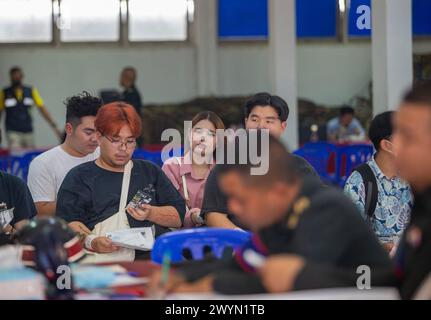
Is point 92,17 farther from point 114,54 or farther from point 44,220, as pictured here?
point 44,220

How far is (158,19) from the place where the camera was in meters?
17.2

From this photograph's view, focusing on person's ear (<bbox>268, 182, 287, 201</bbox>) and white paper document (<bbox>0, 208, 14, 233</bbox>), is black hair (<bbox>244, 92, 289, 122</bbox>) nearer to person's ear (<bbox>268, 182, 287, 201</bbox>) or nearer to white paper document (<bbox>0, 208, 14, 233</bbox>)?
white paper document (<bbox>0, 208, 14, 233</bbox>)

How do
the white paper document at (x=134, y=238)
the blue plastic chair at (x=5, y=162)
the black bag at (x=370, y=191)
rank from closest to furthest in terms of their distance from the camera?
the white paper document at (x=134, y=238)
the black bag at (x=370, y=191)
the blue plastic chair at (x=5, y=162)

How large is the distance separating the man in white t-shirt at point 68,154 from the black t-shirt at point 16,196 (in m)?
0.79

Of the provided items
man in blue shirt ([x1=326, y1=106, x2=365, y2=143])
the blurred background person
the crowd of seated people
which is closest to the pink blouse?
the crowd of seated people

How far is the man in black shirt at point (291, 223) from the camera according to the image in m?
2.18

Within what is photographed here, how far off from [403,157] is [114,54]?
1516 cm

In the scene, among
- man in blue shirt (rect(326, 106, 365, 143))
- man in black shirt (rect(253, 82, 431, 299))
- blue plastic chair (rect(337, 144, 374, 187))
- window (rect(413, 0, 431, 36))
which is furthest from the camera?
window (rect(413, 0, 431, 36))

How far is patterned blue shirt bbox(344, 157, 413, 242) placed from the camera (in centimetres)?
449

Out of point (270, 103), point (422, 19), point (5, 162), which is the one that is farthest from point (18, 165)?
point (422, 19)

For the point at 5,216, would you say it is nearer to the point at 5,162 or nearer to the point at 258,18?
the point at 5,162

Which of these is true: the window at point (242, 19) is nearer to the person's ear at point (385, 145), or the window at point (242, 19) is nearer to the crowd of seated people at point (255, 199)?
the crowd of seated people at point (255, 199)

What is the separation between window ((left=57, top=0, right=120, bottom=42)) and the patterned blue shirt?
1305cm

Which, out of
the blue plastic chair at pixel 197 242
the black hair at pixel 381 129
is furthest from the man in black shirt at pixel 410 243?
the black hair at pixel 381 129
